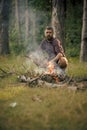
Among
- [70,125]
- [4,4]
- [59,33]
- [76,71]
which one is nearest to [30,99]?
[70,125]

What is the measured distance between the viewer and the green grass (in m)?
5.88

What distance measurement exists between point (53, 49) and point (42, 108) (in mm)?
3953

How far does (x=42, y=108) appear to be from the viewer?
6.94 m

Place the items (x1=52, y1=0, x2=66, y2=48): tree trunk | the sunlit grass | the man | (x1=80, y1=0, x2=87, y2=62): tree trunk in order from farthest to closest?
(x1=80, y1=0, x2=87, y2=62): tree trunk < (x1=52, y1=0, x2=66, y2=48): tree trunk < the man < the sunlit grass

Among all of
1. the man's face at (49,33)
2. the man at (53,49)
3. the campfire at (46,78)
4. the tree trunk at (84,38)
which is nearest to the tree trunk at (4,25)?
the tree trunk at (84,38)

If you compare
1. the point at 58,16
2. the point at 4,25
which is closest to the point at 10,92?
the point at 58,16

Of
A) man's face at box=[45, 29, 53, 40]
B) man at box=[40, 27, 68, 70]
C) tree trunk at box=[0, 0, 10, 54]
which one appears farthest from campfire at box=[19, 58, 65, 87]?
tree trunk at box=[0, 0, 10, 54]

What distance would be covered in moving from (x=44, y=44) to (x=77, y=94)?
10.4 ft

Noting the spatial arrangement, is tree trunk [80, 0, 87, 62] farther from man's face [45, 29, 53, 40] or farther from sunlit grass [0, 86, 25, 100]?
sunlit grass [0, 86, 25, 100]

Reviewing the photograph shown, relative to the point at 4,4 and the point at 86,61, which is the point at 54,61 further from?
the point at 4,4

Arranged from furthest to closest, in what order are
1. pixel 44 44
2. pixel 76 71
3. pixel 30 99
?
1. pixel 76 71
2. pixel 44 44
3. pixel 30 99

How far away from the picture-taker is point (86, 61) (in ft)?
50.6

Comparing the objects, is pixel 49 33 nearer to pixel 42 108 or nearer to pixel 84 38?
pixel 42 108

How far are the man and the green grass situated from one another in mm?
1450
